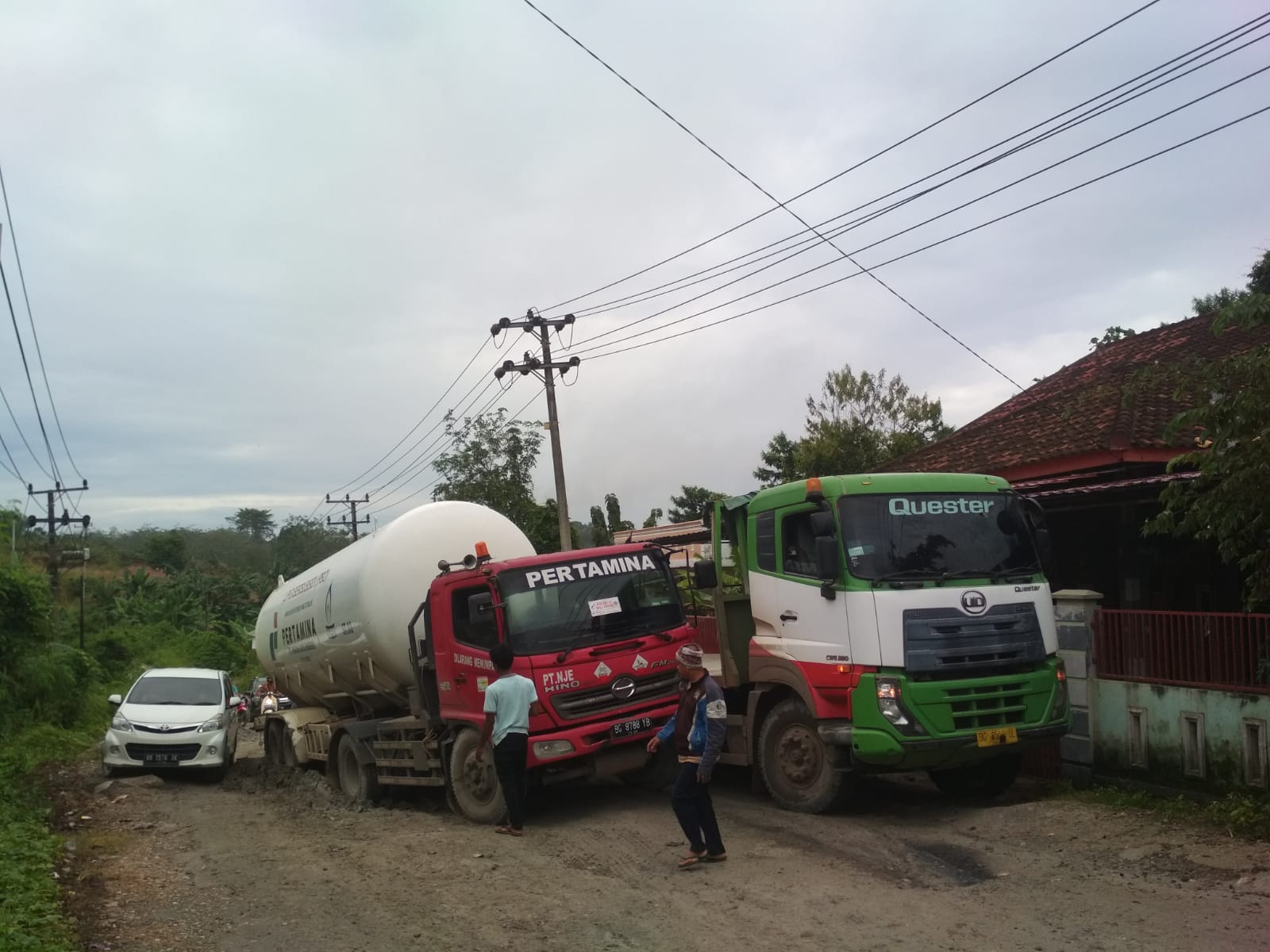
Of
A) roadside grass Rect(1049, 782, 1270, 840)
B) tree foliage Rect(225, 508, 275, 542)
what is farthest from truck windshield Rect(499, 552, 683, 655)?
tree foliage Rect(225, 508, 275, 542)

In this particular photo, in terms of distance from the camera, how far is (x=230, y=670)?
4016 cm

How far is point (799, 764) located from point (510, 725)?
2465mm

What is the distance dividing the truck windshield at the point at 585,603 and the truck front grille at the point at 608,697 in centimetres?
41

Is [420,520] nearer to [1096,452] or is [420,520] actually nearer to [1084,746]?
[1084,746]

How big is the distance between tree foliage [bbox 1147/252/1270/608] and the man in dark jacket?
3736 mm

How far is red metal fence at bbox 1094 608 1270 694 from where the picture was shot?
8164 mm

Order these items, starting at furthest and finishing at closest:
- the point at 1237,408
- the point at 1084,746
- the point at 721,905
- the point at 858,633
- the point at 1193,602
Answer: the point at 1193,602, the point at 1084,746, the point at 858,633, the point at 1237,408, the point at 721,905

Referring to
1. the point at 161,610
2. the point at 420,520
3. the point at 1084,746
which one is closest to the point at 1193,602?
the point at 1084,746

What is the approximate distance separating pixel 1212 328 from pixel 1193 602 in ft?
25.4

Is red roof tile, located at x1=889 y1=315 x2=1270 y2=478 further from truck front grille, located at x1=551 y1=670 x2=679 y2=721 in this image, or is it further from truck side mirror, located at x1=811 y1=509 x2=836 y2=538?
truck front grille, located at x1=551 y1=670 x2=679 y2=721

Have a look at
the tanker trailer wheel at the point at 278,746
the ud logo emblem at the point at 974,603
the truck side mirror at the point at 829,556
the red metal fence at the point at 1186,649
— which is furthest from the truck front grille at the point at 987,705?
the tanker trailer wheel at the point at 278,746

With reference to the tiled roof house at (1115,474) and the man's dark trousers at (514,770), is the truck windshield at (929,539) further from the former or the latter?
the man's dark trousers at (514,770)

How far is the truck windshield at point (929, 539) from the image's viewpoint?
8.57 m

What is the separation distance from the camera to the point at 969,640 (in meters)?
8.45
